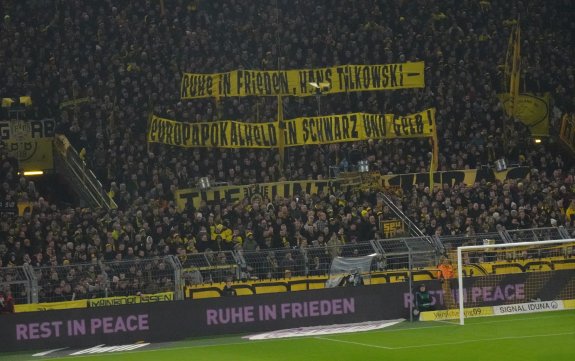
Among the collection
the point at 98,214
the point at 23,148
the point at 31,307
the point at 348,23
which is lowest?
the point at 31,307

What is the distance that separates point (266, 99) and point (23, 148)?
8.64m

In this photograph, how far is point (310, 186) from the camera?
34.1 m

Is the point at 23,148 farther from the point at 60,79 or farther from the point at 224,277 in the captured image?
the point at 224,277

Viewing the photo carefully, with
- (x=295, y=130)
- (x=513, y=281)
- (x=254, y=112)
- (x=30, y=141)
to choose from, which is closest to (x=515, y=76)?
(x=295, y=130)

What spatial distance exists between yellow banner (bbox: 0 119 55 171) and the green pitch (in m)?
13.4

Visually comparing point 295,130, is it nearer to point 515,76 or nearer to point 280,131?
point 280,131

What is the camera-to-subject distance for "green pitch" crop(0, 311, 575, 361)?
21.0 m

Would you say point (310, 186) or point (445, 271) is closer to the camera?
point (445, 271)

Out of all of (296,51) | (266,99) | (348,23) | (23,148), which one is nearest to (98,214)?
(23,148)

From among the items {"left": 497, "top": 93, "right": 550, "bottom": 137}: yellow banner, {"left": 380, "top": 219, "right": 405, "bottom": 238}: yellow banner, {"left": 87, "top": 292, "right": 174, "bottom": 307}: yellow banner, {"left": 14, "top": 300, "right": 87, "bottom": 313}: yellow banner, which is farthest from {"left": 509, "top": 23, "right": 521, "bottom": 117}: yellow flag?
{"left": 14, "top": 300, "right": 87, "bottom": 313}: yellow banner

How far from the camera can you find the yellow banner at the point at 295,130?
3384 centimetres

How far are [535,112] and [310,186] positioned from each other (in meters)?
12.6

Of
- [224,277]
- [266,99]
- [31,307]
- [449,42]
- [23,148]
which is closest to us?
[31,307]

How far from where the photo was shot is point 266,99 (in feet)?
125
